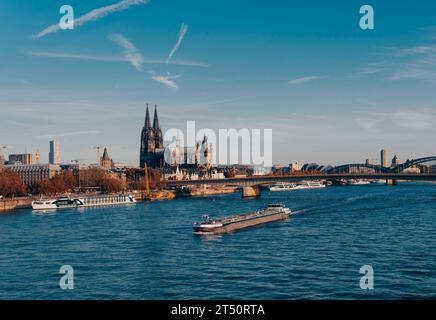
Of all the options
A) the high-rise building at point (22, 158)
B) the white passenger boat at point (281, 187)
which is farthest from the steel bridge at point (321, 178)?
the high-rise building at point (22, 158)

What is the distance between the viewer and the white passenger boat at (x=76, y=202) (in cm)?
5230

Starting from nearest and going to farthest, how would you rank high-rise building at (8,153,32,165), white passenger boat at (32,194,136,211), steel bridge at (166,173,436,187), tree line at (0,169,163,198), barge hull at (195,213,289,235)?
1. barge hull at (195,213,289,235)
2. white passenger boat at (32,194,136,211)
3. steel bridge at (166,173,436,187)
4. tree line at (0,169,163,198)
5. high-rise building at (8,153,32,165)

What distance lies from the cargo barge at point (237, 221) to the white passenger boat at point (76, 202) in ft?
75.6

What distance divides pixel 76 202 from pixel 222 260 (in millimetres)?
38108

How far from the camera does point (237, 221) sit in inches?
1329

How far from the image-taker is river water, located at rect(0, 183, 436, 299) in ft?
52.0

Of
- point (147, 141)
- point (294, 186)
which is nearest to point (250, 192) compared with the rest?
point (294, 186)

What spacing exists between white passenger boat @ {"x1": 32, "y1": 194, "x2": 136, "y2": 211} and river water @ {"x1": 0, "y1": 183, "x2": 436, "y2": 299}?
696 inches

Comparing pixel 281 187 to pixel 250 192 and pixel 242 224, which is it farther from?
pixel 242 224

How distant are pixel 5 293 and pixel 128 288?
3.79m

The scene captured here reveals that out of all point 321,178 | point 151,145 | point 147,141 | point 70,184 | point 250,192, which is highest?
point 147,141

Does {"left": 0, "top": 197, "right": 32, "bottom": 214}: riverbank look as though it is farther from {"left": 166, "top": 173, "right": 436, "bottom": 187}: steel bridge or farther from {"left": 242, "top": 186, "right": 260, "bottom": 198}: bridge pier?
{"left": 242, "top": 186, "right": 260, "bottom": 198}: bridge pier
